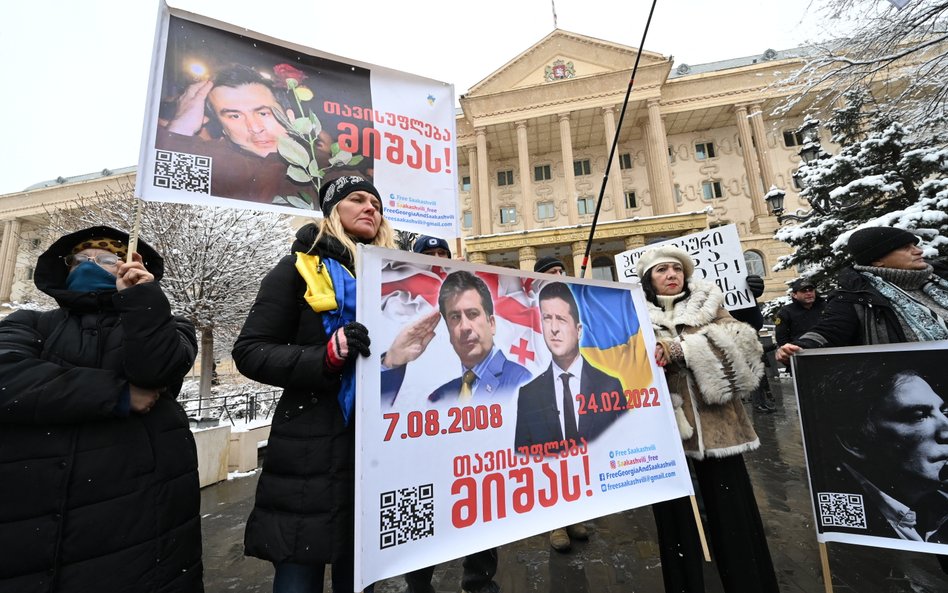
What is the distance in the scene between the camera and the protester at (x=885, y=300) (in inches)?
96.6

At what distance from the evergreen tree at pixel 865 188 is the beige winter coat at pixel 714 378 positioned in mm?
6697

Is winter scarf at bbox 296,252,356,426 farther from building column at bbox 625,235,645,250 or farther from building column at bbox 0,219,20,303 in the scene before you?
building column at bbox 0,219,20,303

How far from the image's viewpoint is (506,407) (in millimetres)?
1898

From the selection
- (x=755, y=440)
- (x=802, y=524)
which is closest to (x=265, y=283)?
(x=755, y=440)

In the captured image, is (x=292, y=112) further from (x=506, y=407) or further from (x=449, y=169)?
(x=506, y=407)

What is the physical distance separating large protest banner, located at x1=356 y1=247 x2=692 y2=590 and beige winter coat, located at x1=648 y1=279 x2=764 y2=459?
0.70 feet

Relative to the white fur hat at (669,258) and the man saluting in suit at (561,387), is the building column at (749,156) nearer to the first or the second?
the white fur hat at (669,258)

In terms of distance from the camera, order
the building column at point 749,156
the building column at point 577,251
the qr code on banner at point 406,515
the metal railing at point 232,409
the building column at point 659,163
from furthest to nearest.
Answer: the building column at point 749,156 < the building column at point 659,163 < the building column at point 577,251 < the metal railing at point 232,409 < the qr code on banner at point 406,515

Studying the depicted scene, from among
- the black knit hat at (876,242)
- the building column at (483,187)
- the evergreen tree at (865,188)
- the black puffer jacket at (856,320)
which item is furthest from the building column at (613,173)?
the black puffer jacket at (856,320)

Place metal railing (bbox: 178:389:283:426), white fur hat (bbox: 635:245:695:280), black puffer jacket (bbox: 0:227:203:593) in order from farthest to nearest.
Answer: metal railing (bbox: 178:389:283:426), white fur hat (bbox: 635:245:695:280), black puffer jacket (bbox: 0:227:203:593)

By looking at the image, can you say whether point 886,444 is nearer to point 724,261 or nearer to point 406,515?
point 406,515

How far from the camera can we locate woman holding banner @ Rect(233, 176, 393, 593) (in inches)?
58.8

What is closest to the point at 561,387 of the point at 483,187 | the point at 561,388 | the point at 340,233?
the point at 561,388

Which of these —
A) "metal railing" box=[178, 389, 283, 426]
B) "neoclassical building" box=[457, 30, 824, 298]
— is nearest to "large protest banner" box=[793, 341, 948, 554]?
"metal railing" box=[178, 389, 283, 426]
